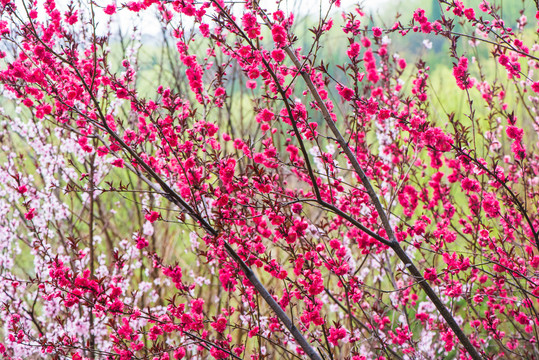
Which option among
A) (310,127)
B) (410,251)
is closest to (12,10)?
(310,127)

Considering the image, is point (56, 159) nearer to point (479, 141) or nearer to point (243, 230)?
point (243, 230)

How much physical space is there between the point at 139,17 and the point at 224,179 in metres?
4.28

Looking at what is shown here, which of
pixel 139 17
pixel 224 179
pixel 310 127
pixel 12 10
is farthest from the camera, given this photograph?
pixel 139 17

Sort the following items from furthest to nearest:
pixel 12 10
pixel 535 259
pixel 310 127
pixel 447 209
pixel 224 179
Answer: pixel 447 209, pixel 535 259, pixel 12 10, pixel 310 127, pixel 224 179

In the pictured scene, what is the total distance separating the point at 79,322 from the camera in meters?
4.67

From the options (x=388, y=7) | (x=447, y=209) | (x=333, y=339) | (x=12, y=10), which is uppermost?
(x=388, y=7)

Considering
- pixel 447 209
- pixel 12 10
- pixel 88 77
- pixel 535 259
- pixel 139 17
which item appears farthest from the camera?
pixel 139 17

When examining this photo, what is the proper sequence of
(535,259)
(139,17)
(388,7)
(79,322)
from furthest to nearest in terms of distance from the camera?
(388,7)
(139,17)
(79,322)
(535,259)

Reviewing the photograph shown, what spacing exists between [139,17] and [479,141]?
7257mm

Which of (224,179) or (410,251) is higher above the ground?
(410,251)

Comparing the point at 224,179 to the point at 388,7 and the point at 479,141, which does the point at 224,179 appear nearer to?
the point at 388,7

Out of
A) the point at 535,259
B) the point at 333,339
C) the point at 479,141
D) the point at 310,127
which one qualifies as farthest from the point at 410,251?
the point at 479,141

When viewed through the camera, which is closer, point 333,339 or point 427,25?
point 333,339

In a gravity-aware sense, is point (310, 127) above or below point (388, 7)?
below
